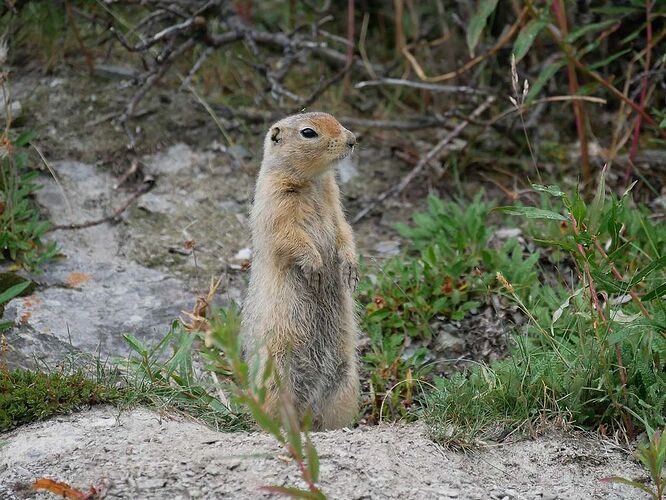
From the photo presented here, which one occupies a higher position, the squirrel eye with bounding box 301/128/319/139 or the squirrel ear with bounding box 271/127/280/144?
the squirrel eye with bounding box 301/128/319/139

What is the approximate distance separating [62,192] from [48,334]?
3.72 feet

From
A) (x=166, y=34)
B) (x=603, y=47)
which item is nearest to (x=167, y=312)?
(x=166, y=34)

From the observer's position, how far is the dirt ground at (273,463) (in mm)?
3236

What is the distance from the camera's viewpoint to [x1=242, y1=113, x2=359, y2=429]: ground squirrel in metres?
4.28

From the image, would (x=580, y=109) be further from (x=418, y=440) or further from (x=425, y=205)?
(x=418, y=440)

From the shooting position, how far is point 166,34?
569 cm

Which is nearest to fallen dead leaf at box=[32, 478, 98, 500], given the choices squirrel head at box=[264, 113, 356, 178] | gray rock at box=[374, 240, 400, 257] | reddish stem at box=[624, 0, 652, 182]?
squirrel head at box=[264, 113, 356, 178]

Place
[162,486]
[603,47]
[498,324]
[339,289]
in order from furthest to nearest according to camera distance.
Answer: [603,47] → [498,324] → [339,289] → [162,486]

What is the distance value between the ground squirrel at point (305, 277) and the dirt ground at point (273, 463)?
0.63 metres

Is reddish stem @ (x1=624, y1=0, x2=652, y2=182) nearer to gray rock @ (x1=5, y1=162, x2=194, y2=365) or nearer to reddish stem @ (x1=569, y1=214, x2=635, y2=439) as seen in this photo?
reddish stem @ (x1=569, y1=214, x2=635, y2=439)

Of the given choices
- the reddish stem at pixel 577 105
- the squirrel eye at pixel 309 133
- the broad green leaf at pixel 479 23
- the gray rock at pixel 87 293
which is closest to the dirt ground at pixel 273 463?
the gray rock at pixel 87 293

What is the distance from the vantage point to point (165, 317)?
5.05 metres

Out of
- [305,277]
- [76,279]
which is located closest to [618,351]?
[305,277]

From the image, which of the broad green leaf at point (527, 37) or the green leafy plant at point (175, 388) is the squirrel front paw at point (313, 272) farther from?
the broad green leaf at point (527, 37)
